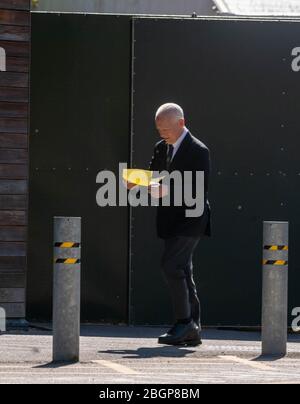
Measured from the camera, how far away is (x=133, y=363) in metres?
9.59

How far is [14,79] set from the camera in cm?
1196

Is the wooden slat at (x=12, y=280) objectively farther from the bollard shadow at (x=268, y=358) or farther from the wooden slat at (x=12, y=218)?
the bollard shadow at (x=268, y=358)

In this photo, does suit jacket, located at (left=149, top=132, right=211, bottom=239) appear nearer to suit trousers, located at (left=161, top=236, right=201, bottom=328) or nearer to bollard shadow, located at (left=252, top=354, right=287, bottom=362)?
suit trousers, located at (left=161, top=236, right=201, bottom=328)

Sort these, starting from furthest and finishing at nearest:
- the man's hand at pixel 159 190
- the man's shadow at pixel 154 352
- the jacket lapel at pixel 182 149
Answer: the jacket lapel at pixel 182 149 < the man's hand at pixel 159 190 < the man's shadow at pixel 154 352

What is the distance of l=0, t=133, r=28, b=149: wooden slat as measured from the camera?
11.9 metres

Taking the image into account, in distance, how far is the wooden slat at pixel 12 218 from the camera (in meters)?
11.9

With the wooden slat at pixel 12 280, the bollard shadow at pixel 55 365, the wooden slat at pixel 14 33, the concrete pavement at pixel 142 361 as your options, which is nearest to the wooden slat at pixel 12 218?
the wooden slat at pixel 12 280

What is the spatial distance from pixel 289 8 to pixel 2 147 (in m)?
4.24

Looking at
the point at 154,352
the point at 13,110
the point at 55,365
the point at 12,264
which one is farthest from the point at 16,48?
the point at 55,365

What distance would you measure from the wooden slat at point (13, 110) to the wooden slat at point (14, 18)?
27.2 inches

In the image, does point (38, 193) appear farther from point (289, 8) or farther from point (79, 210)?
point (289, 8)

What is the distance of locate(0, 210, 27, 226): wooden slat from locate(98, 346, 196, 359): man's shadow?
1932mm

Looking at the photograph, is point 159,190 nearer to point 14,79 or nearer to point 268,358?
point 268,358
